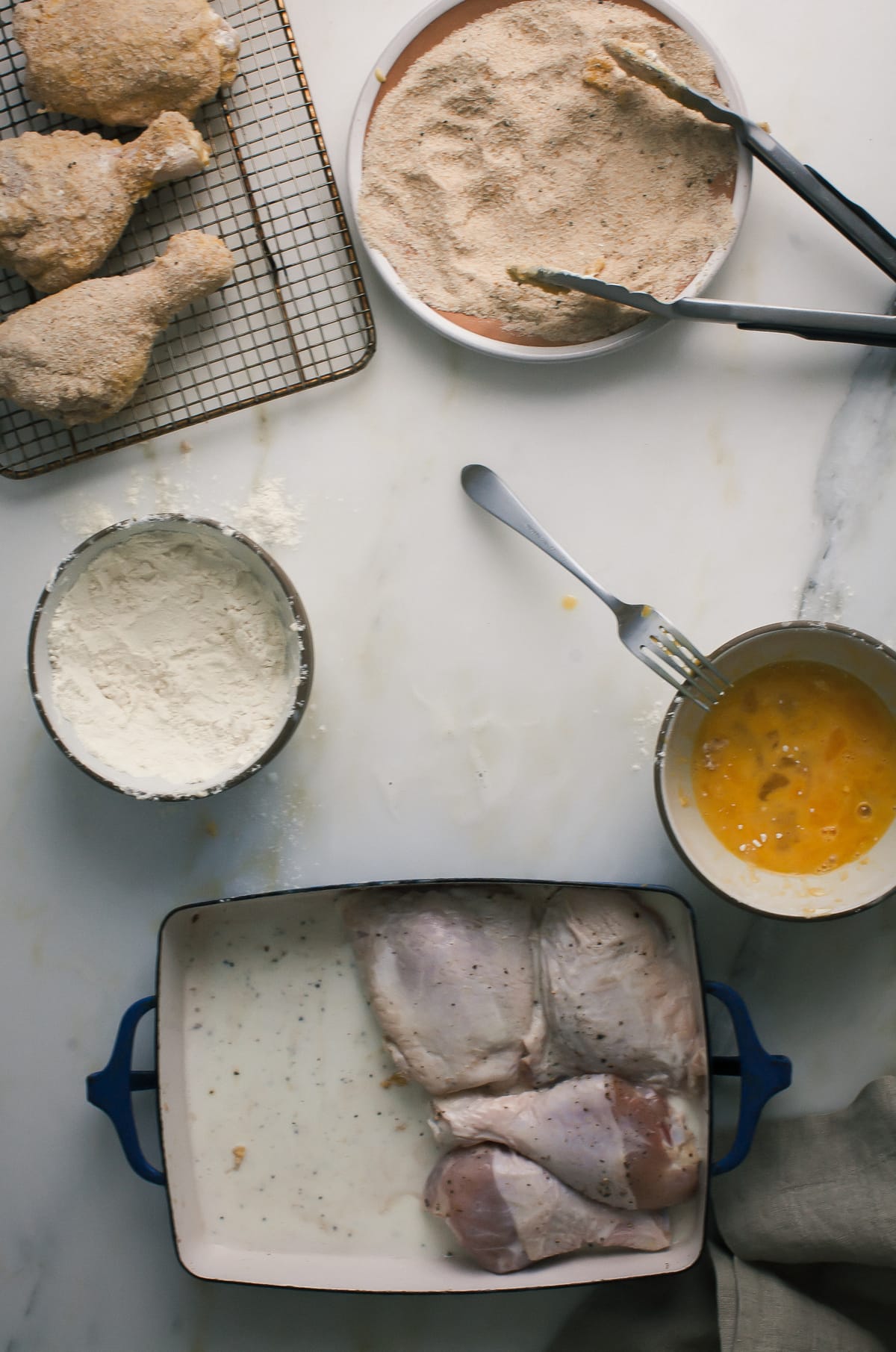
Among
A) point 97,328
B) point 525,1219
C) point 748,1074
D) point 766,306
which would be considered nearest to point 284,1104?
point 525,1219

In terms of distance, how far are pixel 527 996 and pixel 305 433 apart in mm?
721

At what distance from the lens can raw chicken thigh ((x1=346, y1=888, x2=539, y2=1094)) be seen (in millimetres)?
1116

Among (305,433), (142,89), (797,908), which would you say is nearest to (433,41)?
(142,89)

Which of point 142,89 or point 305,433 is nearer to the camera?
point 142,89

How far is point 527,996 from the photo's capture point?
1131mm

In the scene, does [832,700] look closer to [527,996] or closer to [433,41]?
[527,996]

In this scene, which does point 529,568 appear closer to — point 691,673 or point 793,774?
point 691,673

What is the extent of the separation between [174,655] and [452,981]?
50cm

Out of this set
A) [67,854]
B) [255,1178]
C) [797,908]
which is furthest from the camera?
[67,854]

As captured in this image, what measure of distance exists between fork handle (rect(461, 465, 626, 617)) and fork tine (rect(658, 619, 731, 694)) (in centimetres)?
7

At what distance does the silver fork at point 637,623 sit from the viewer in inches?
42.4

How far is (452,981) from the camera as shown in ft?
3.66

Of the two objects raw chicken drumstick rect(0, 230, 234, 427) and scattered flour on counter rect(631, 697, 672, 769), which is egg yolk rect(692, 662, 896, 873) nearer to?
scattered flour on counter rect(631, 697, 672, 769)

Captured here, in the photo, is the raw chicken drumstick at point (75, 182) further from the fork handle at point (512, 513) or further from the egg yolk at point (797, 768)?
the egg yolk at point (797, 768)
